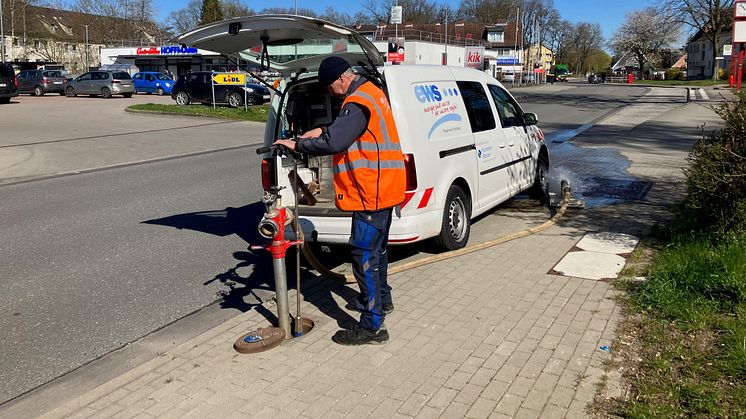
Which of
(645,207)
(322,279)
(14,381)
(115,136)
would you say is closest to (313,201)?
(322,279)

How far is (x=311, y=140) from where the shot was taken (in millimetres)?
4109

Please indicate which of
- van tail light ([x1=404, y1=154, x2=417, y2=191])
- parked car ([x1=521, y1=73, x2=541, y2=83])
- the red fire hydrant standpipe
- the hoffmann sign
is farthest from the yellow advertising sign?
parked car ([x1=521, y1=73, x2=541, y2=83])

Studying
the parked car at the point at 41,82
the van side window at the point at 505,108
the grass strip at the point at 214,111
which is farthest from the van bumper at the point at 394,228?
the parked car at the point at 41,82

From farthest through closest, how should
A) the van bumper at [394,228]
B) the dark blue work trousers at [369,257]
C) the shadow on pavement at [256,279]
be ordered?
1. the van bumper at [394,228]
2. the shadow on pavement at [256,279]
3. the dark blue work trousers at [369,257]

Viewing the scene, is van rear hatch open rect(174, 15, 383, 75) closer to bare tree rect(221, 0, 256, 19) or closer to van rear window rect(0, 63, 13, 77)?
van rear window rect(0, 63, 13, 77)

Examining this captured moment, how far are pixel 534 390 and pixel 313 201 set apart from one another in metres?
3.02

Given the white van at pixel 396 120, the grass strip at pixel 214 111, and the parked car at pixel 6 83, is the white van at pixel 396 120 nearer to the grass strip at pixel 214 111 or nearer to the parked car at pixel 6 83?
the grass strip at pixel 214 111

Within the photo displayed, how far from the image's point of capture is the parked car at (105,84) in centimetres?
3975

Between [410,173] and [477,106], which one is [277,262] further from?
[477,106]

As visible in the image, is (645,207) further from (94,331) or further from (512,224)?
(94,331)

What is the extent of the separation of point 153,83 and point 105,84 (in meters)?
4.69

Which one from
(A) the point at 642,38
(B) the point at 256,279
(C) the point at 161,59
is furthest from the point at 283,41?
(A) the point at 642,38

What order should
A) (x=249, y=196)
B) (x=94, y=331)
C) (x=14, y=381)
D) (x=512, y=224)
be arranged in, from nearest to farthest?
(x=14, y=381), (x=94, y=331), (x=512, y=224), (x=249, y=196)

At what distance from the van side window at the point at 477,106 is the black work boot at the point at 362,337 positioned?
3171 millimetres
